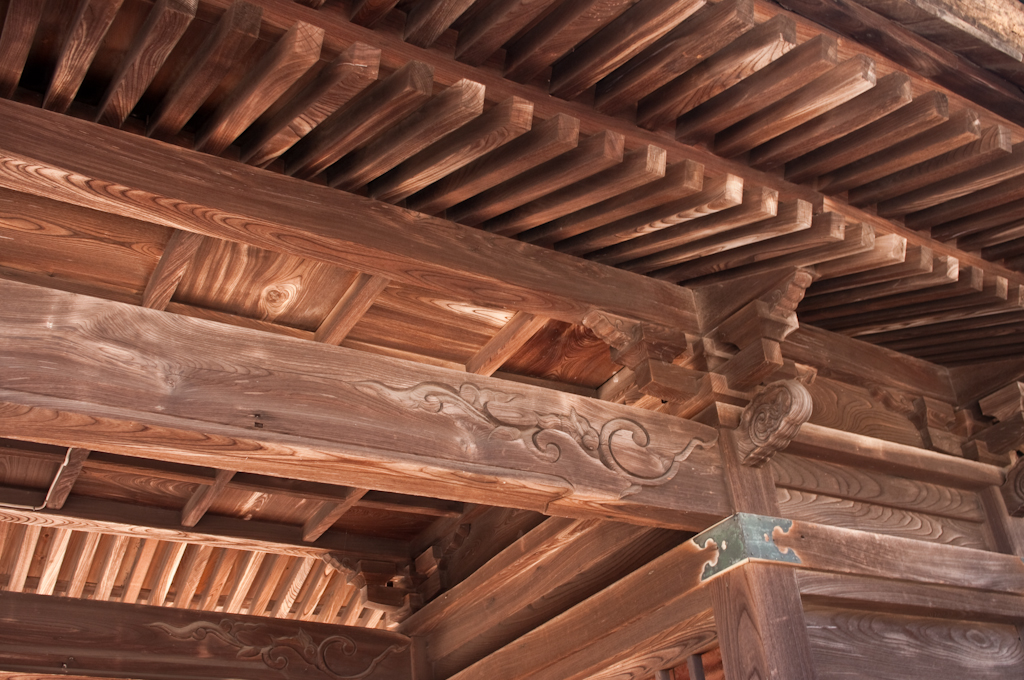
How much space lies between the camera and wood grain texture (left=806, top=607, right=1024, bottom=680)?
3.20 m

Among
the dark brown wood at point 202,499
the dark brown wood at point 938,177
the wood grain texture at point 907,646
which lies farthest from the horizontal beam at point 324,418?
the dark brown wood at point 202,499

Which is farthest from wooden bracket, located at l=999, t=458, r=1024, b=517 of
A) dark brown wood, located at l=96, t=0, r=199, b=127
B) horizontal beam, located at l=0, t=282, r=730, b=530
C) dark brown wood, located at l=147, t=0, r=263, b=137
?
dark brown wood, located at l=96, t=0, r=199, b=127

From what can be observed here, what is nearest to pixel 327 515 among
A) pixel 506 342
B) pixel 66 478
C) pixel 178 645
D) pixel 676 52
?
pixel 178 645

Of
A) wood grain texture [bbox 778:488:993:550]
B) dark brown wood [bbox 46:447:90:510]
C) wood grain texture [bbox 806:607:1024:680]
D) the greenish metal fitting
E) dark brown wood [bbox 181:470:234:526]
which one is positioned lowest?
wood grain texture [bbox 806:607:1024:680]

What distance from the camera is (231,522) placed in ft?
16.3

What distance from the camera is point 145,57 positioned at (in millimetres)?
2430

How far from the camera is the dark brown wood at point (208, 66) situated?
238 cm

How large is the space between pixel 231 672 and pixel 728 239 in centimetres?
323

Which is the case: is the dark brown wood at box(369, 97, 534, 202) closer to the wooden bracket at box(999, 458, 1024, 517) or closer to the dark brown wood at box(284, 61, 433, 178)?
the dark brown wood at box(284, 61, 433, 178)

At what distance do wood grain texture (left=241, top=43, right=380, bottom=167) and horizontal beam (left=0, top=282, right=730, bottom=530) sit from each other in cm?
59

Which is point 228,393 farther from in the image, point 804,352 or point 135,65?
point 804,352

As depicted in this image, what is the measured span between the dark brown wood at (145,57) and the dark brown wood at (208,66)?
75 millimetres

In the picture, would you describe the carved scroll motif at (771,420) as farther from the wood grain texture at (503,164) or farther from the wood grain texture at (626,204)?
the wood grain texture at (503,164)

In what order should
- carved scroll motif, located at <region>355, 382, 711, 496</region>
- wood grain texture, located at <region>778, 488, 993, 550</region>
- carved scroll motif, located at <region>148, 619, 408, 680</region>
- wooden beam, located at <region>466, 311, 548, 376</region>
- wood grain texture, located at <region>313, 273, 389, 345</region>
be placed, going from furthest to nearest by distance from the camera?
carved scroll motif, located at <region>148, 619, 408, 680</region>
wooden beam, located at <region>466, 311, 548, 376</region>
wood grain texture, located at <region>778, 488, 993, 550</region>
wood grain texture, located at <region>313, 273, 389, 345</region>
carved scroll motif, located at <region>355, 382, 711, 496</region>
